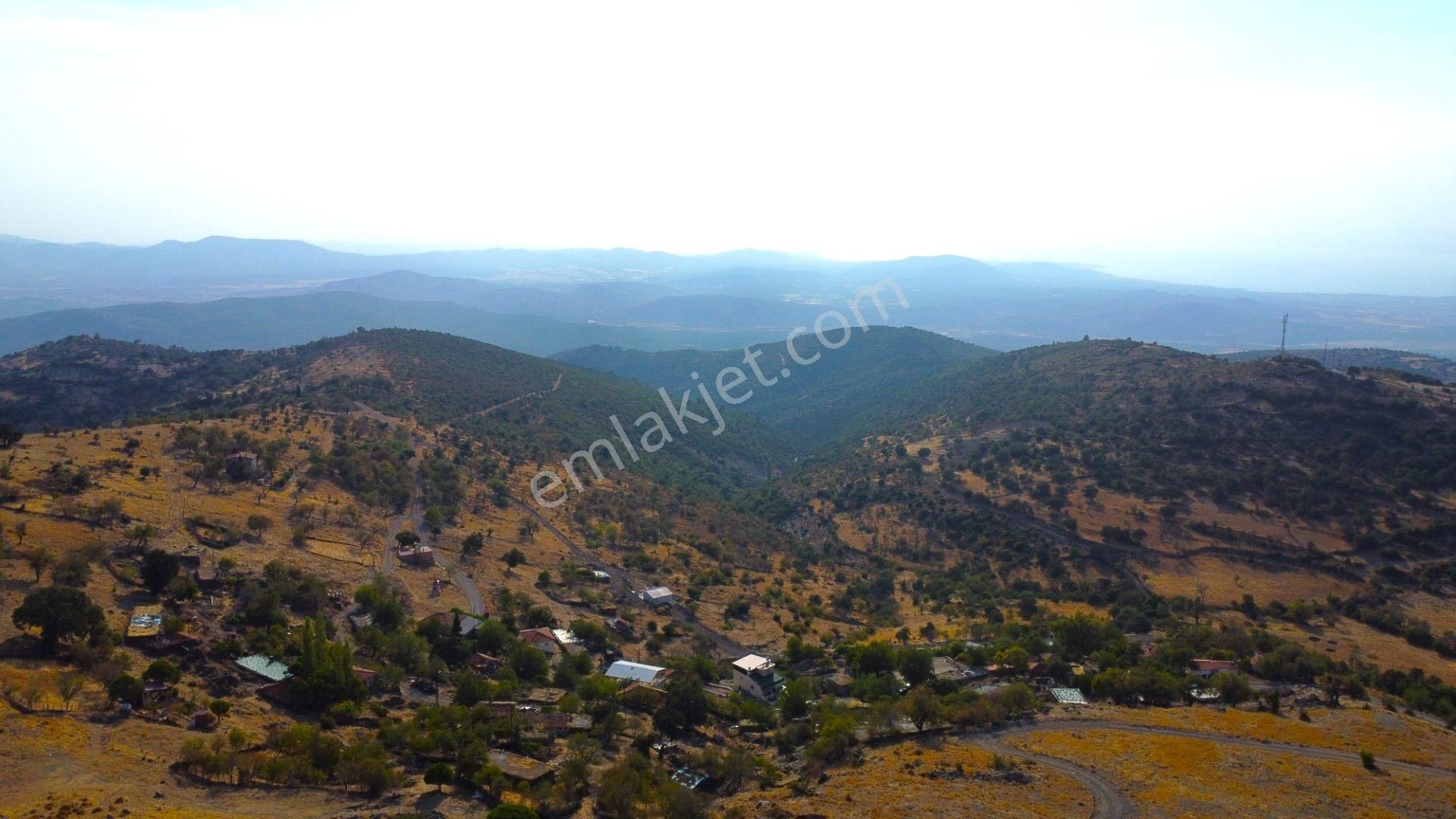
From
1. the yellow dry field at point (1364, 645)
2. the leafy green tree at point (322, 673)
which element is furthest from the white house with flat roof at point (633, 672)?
the yellow dry field at point (1364, 645)

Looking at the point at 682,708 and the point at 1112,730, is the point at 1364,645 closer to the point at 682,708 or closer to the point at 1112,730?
the point at 1112,730

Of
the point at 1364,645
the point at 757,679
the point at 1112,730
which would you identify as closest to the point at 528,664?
the point at 757,679

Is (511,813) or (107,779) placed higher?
(107,779)

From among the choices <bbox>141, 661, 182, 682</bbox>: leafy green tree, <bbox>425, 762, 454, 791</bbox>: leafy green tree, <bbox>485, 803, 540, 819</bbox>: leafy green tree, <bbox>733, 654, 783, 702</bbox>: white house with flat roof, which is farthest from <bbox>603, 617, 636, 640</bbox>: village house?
<bbox>141, 661, 182, 682</bbox>: leafy green tree

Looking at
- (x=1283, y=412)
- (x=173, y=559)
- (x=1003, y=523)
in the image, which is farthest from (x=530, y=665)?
(x=1283, y=412)

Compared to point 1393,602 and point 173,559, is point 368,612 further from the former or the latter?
point 1393,602

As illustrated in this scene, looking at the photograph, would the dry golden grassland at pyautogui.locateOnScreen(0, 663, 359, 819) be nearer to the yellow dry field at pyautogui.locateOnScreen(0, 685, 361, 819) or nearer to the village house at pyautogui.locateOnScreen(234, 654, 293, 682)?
the yellow dry field at pyautogui.locateOnScreen(0, 685, 361, 819)

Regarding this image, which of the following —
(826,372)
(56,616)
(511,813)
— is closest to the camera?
(511,813)

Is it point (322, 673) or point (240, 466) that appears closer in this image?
point (322, 673)

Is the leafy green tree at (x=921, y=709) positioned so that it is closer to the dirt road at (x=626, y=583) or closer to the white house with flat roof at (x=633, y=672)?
the white house with flat roof at (x=633, y=672)
